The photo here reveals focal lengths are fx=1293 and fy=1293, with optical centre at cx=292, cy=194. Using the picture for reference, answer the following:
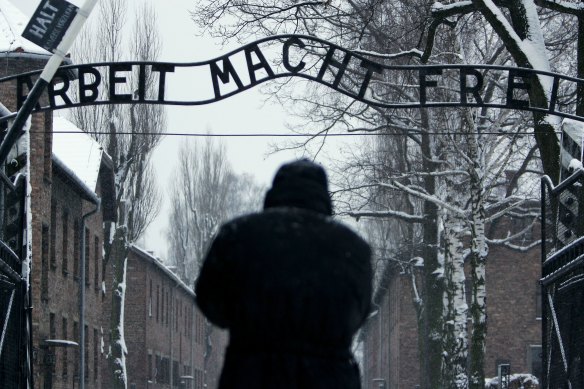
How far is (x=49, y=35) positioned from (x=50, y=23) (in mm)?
103

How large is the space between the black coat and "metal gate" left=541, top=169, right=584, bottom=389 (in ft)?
17.5

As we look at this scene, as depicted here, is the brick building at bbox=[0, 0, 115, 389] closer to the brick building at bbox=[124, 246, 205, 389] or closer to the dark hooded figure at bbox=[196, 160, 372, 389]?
the brick building at bbox=[124, 246, 205, 389]

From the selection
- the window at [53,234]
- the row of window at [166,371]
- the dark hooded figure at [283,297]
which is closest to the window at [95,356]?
the window at [53,234]

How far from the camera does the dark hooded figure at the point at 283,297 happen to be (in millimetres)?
4742

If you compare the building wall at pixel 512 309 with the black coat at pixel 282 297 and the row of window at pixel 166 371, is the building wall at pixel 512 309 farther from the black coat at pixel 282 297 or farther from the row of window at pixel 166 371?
the black coat at pixel 282 297

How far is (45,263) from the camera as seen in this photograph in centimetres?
3039

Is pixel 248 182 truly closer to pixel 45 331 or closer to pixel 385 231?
pixel 385 231

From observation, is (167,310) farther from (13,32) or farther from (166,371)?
(13,32)

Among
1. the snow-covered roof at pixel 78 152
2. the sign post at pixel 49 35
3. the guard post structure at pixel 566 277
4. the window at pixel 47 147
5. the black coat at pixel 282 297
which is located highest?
the snow-covered roof at pixel 78 152

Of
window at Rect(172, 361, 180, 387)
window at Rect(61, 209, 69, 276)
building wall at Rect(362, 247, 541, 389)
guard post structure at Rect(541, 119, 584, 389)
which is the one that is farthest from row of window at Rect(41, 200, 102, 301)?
window at Rect(172, 361, 180, 387)

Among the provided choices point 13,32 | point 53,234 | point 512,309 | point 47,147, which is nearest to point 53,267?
point 53,234

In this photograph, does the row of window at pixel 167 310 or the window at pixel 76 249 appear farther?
the row of window at pixel 167 310

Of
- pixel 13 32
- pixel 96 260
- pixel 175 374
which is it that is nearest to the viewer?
pixel 13 32

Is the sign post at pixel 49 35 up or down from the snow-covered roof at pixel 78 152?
down
